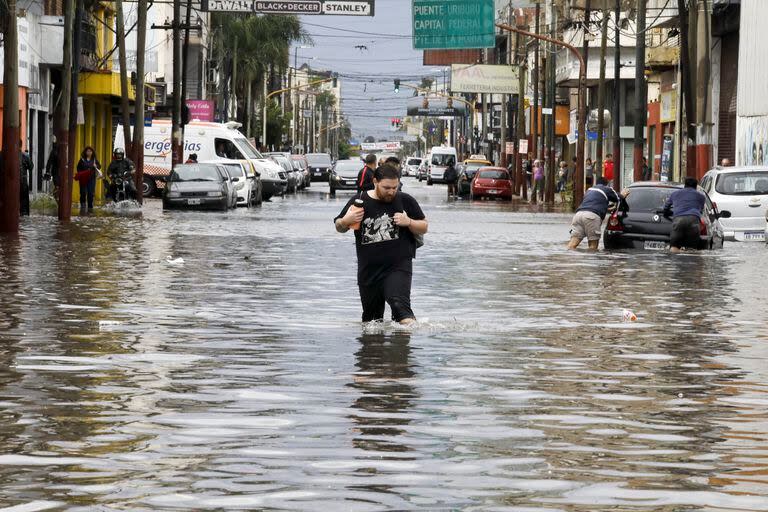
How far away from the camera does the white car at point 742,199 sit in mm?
35969

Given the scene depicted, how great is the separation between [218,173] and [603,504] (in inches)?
1797

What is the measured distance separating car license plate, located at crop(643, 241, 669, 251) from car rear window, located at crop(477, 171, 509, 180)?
141ft

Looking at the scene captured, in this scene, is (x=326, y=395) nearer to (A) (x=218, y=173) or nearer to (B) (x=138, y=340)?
(B) (x=138, y=340)

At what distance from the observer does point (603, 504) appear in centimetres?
754

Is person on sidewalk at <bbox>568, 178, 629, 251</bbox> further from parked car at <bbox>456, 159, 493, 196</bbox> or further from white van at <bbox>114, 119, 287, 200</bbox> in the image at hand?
parked car at <bbox>456, 159, 493, 196</bbox>

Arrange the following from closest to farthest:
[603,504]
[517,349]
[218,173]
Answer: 1. [603,504]
2. [517,349]
3. [218,173]

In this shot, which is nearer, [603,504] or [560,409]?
[603,504]

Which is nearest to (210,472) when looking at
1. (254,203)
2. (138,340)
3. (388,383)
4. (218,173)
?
(388,383)

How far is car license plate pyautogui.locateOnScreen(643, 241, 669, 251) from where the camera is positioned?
32344mm

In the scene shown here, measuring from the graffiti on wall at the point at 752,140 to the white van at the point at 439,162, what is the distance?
64.3 meters

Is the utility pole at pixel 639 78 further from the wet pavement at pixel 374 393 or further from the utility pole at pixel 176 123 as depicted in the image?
the wet pavement at pixel 374 393

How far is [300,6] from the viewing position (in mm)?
62344

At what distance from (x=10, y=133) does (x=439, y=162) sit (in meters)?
87.8

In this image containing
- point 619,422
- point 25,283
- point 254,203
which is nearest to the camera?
point 619,422
